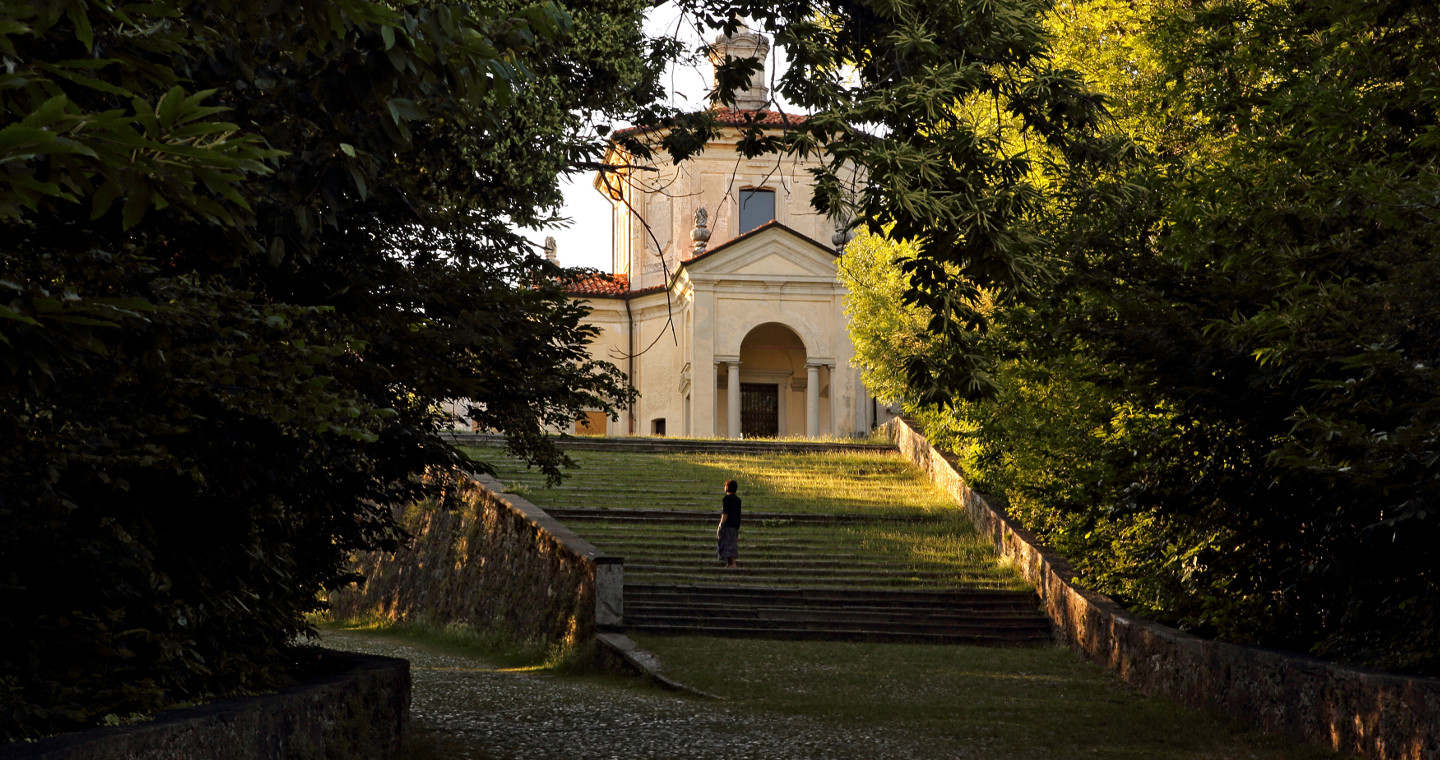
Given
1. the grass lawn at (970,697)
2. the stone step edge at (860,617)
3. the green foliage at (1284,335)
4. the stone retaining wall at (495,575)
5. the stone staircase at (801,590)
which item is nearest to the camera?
the green foliage at (1284,335)

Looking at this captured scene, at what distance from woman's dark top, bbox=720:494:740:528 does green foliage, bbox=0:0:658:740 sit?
31.7 ft

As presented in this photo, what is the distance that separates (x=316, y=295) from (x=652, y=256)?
3619cm

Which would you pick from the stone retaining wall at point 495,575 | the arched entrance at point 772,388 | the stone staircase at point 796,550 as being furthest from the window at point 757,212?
the stone retaining wall at point 495,575

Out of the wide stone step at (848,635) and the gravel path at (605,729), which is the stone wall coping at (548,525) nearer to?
the wide stone step at (848,635)

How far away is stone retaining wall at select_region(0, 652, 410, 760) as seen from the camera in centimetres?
499

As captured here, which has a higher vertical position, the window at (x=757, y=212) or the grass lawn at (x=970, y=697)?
the window at (x=757, y=212)

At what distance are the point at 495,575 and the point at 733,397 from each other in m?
18.9

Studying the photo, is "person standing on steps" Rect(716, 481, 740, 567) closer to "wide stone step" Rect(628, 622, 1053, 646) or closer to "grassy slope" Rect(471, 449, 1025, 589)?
"grassy slope" Rect(471, 449, 1025, 589)

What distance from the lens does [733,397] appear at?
125 feet

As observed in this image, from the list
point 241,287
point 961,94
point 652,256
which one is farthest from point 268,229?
point 652,256

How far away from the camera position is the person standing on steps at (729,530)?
19.0 m

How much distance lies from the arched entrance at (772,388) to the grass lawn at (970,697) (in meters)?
26.0

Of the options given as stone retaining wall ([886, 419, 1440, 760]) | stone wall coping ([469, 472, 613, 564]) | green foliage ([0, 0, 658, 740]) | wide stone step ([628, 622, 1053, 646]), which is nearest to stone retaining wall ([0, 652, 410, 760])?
green foliage ([0, 0, 658, 740])

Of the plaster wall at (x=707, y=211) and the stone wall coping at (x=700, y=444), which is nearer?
the stone wall coping at (x=700, y=444)
